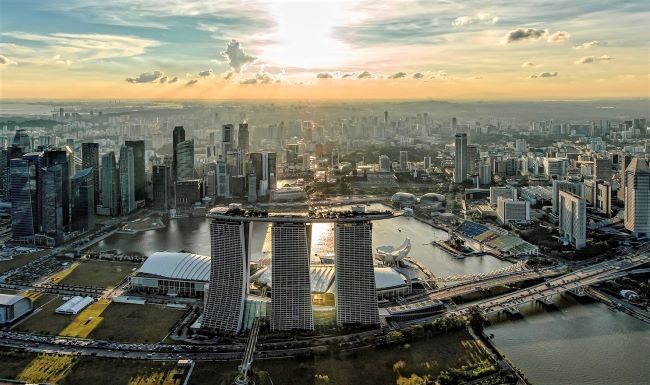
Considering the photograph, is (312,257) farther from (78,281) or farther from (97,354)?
(97,354)

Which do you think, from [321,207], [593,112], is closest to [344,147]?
[321,207]

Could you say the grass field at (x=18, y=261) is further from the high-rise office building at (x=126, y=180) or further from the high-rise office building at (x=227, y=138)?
the high-rise office building at (x=227, y=138)

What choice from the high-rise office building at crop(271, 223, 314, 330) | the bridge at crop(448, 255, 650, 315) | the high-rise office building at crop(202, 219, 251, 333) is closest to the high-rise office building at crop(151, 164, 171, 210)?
the high-rise office building at crop(202, 219, 251, 333)

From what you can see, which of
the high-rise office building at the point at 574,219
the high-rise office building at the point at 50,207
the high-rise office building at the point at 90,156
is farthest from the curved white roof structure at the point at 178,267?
the high-rise office building at the point at 574,219

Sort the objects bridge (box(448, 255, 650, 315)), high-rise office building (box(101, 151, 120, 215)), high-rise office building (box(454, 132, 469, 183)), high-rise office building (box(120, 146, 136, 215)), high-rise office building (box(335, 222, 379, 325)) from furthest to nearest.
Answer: high-rise office building (box(454, 132, 469, 183)), high-rise office building (box(120, 146, 136, 215)), high-rise office building (box(101, 151, 120, 215)), bridge (box(448, 255, 650, 315)), high-rise office building (box(335, 222, 379, 325))

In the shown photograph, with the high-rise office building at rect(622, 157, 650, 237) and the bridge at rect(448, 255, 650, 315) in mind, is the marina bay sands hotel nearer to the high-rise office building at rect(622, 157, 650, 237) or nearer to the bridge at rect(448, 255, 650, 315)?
the bridge at rect(448, 255, 650, 315)

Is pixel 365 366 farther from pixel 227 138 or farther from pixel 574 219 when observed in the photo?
pixel 227 138
